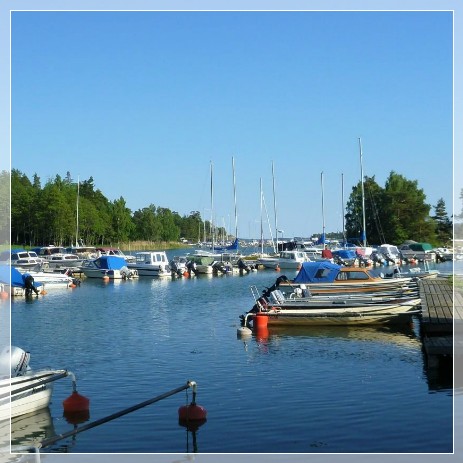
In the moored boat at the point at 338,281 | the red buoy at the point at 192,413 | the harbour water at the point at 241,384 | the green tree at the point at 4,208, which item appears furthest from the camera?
the green tree at the point at 4,208

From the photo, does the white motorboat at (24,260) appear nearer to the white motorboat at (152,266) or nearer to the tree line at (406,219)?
the white motorboat at (152,266)

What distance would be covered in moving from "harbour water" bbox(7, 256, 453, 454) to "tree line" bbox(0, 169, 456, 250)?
52203mm

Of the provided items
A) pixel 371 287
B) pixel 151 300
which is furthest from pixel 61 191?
pixel 371 287

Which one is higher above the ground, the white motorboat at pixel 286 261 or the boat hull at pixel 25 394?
the white motorboat at pixel 286 261

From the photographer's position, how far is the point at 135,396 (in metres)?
19.0

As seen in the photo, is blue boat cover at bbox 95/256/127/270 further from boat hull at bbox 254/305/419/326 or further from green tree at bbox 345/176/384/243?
green tree at bbox 345/176/384/243

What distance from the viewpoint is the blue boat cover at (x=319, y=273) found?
4041 centimetres

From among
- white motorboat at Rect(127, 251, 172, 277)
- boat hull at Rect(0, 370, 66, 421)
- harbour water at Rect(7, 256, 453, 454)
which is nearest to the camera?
harbour water at Rect(7, 256, 453, 454)

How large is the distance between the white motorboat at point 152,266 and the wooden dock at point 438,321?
1441 inches

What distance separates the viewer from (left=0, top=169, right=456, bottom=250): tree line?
333 ft

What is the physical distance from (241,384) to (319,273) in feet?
68.5

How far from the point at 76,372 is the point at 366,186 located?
103 m

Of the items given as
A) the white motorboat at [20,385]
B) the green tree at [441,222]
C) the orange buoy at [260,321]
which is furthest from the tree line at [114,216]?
the white motorboat at [20,385]

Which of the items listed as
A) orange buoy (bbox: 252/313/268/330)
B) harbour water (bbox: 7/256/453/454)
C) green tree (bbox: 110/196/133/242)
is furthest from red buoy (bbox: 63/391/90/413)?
green tree (bbox: 110/196/133/242)
